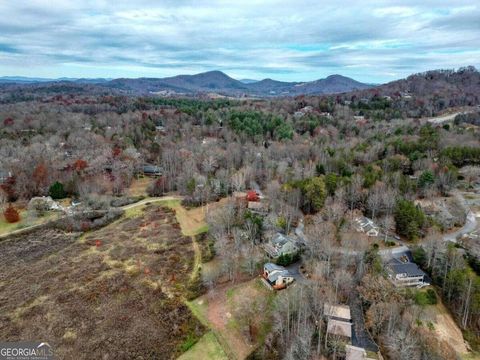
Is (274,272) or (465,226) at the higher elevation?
(465,226)

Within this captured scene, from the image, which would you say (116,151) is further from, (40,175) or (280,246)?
(280,246)

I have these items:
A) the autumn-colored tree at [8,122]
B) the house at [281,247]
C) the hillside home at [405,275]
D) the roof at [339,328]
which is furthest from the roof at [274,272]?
the autumn-colored tree at [8,122]

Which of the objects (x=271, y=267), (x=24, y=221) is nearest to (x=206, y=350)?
(x=271, y=267)

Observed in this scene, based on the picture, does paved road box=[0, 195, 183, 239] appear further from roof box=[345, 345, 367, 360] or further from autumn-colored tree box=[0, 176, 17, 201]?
roof box=[345, 345, 367, 360]

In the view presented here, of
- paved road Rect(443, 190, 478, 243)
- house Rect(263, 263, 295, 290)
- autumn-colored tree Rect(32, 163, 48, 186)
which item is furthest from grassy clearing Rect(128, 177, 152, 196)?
paved road Rect(443, 190, 478, 243)

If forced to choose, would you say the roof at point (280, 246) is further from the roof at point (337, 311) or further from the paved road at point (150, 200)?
the paved road at point (150, 200)

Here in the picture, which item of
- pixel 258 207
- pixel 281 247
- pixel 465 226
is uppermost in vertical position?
pixel 465 226

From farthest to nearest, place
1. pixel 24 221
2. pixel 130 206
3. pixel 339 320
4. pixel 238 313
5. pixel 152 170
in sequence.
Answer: pixel 152 170, pixel 130 206, pixel 24 221, pixel 238 313, pixel 339 320
